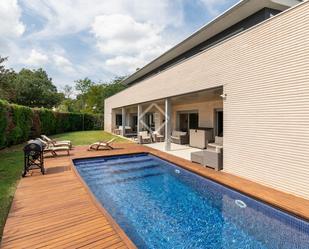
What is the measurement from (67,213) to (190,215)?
116 inches

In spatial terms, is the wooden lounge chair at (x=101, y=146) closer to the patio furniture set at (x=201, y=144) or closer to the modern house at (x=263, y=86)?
the patio furniture set at (x=201, y=144)

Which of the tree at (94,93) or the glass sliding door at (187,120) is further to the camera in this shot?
the tree at (94,93)

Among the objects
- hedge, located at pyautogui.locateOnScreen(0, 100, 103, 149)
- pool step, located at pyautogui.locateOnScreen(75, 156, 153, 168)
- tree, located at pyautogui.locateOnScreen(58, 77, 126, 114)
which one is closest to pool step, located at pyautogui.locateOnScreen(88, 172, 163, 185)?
pool step, located at pyautogui.locateOnScreen(75, 156, 153, 168)

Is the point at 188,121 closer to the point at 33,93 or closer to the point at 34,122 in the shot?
the point at 34,122

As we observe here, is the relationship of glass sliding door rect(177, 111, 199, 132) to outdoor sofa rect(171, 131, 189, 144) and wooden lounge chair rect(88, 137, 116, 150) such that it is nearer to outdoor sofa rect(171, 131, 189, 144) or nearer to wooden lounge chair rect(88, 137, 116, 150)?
outdoor sofa rect(171, 131, 189, 144)

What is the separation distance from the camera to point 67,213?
4.55 metres

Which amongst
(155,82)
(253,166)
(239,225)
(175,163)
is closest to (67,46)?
(155,82)

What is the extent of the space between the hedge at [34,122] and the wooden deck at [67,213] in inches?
282

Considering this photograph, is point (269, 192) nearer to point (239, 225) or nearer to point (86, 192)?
point (239, 225)

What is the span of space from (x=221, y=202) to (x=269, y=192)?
136 centimetres

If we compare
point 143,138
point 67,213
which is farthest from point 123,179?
point 143,138

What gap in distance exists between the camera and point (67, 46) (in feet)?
61.0

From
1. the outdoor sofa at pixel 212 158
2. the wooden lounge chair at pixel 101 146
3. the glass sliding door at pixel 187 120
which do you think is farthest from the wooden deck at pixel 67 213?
the glass sliding door at pixel 187 120

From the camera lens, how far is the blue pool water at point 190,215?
4.04m
